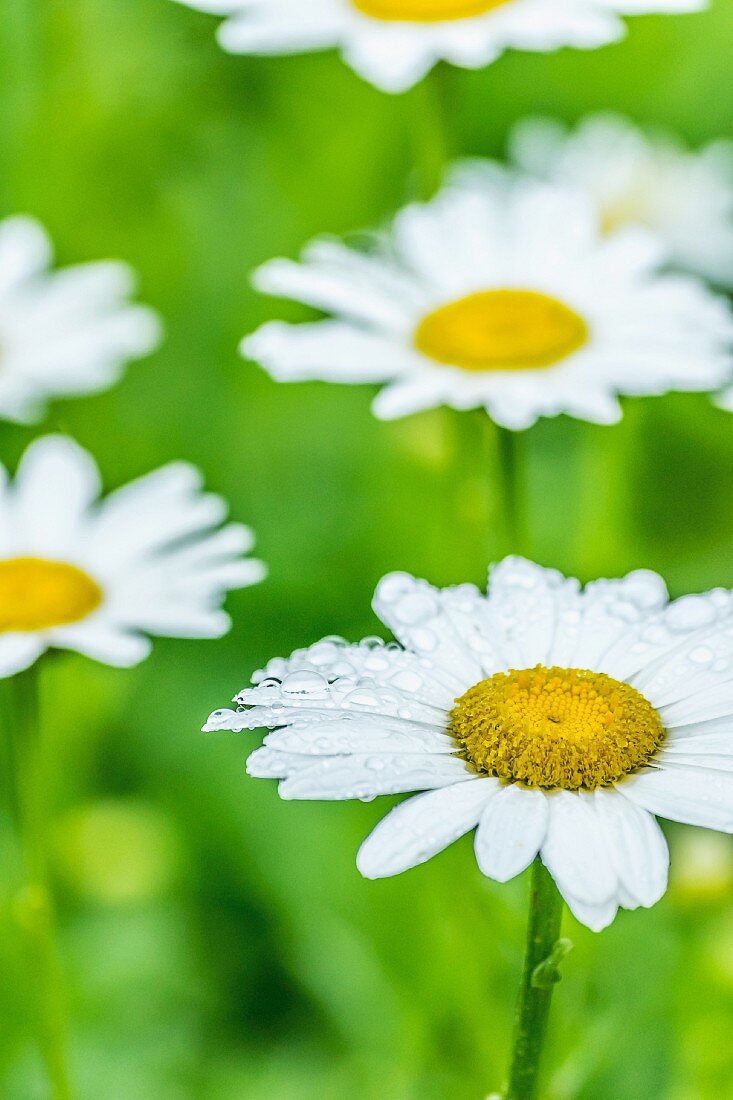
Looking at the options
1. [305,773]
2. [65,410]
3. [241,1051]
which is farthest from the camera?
[65,410]

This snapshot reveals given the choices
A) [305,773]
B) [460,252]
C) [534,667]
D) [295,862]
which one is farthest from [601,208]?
[305,773]

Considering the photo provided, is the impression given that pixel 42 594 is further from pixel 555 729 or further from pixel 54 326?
pixel 54 326

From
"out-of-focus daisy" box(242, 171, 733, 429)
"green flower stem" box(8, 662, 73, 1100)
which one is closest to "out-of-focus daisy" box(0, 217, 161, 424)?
"out-of-focus daisy" box(242, 171, 733, 429)

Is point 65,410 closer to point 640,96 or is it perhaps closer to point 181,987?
point 181,987

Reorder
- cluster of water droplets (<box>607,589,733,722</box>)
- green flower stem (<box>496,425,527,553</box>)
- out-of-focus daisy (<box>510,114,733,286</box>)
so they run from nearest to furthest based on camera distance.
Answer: cluster of water droplets (<box>607,589,733,722</box>), green flower stem (<box>496,425,527,553</box>), out-of-focus daisy (<box>510,114,733,286</box>)

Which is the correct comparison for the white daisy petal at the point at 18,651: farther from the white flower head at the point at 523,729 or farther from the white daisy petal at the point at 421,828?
the white daisy petal at the point at 421,828

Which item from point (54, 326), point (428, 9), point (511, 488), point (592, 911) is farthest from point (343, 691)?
point (54, 326)

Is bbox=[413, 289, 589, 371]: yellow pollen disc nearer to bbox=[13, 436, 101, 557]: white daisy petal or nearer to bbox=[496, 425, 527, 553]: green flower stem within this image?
bbox=[496, 425, 527, 553]: green flower stem

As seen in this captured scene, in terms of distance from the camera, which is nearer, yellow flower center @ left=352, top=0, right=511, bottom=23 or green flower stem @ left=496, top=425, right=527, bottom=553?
green flower stem @ left=496, top=425, right=527, bottom=553
